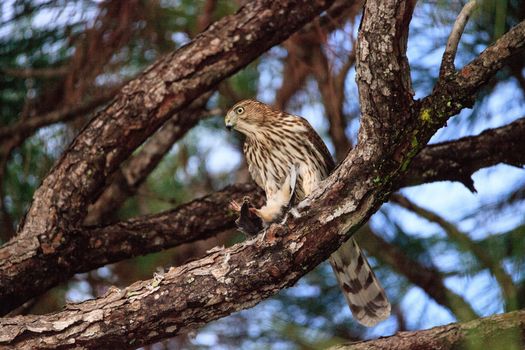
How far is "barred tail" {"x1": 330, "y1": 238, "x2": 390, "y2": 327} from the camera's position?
4.16 meters

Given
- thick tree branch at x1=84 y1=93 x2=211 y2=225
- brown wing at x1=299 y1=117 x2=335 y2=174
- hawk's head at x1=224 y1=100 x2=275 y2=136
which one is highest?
thick tree branch at x1=84 y1=93 x2=211 y2=225

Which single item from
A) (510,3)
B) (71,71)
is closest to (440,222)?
(510,3)

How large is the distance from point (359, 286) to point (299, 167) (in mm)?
627

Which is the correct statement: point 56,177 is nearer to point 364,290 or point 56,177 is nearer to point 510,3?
Answer: point 364,290

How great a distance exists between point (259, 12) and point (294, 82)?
4.26 feet

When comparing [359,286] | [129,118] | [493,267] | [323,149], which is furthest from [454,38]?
[129,118]

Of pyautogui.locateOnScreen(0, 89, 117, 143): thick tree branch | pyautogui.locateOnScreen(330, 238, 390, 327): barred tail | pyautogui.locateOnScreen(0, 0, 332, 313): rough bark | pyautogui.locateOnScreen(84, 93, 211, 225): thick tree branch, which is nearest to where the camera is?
pyautogui.locateOnScreen(0, 0, 332, 313): rough bark

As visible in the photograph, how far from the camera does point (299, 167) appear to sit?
429 cm

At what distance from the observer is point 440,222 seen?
4.14 m

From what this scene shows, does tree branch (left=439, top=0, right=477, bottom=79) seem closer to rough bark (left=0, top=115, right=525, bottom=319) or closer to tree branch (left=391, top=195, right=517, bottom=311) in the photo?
tree branch (left=391, top=195, right=517, bottom=311)

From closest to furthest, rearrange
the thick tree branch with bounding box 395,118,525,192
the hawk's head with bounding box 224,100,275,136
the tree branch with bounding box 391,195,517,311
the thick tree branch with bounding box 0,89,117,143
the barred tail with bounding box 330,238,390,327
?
1. the tree branch with bounding box 391,195,517,311
2. the barred tail with bounding box 330,238,390,327
3. the thick tree branch with bounding box 395,118,525,192
4. the hawk's head with bounding box 224,100,275,136
5. the thick tree branch with bounding box 0,89,117,143

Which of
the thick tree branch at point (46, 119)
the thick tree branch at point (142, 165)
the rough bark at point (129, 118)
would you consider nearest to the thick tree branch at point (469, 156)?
the rough bark at point (129, 118)

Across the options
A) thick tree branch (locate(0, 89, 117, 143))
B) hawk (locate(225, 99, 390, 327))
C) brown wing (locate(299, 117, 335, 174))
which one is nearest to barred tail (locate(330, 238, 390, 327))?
hawk (locate(225, 99, 390, 327))

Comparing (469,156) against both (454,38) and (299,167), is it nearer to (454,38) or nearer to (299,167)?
(299,167)
